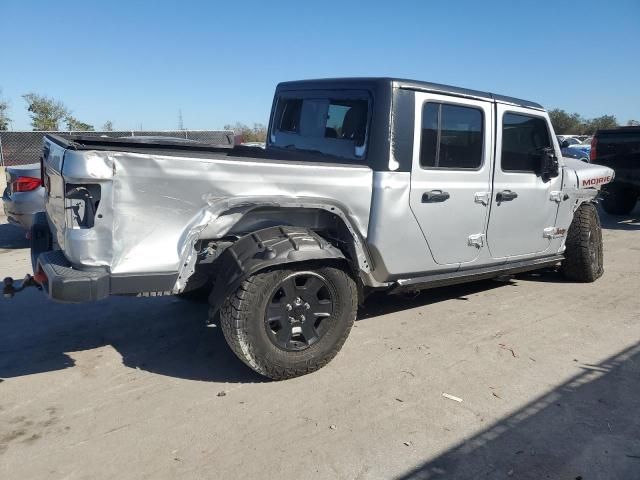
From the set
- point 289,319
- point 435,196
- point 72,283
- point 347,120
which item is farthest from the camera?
point 347,120

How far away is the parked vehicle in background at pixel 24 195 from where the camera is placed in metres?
7.25

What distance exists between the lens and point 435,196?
13.9 ft

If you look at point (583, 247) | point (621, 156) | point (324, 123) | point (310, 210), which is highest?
point (324, 123)

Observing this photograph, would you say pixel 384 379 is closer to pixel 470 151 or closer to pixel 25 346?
pixel 470 151

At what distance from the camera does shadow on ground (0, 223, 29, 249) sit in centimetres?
838

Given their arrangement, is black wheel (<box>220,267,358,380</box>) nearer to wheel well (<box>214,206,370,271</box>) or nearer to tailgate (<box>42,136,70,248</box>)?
wheel well (<box>214,206,370,271</box>)

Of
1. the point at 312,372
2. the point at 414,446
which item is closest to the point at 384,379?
the point at 312,372

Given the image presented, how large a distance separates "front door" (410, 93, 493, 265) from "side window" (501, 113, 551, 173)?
264 mm

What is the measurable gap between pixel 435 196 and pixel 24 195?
Result: 5733 millimetres

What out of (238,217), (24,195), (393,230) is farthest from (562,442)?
(24,195)

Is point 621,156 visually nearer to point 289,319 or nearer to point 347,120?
point 347,120

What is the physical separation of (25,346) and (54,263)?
1375 millimetres

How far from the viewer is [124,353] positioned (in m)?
4.12

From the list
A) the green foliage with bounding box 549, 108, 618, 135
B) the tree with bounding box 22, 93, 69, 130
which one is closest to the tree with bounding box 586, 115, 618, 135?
the green foliage with bounding box 549, 108, 618, 135
